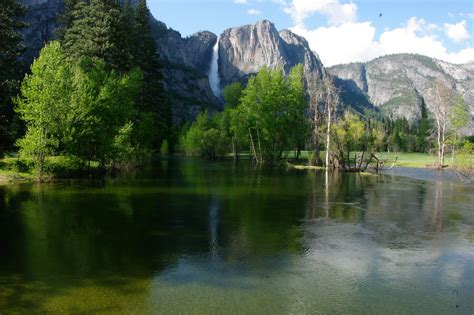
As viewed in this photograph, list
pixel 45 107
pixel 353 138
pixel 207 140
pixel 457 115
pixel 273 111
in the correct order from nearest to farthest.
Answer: pixel 45 107 < pixel 353 138 < pixel 457 115 < pixel 273 111 < pixel 207 140

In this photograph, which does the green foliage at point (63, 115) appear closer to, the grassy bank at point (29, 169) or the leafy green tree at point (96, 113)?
the leafy green tree at point (96, 113)

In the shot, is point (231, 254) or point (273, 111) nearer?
point (231, 254)

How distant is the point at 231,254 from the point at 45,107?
1127 inches

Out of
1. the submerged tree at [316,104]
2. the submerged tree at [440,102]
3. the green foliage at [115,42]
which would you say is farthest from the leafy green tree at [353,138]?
the green foliage at [115,42]

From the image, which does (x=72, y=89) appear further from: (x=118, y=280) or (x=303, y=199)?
(x=118, y=280)

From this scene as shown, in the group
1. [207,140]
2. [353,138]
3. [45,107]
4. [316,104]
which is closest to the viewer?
[45,107]

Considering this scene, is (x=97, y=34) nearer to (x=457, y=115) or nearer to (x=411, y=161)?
(x=457, y=115)

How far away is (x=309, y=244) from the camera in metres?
17.3

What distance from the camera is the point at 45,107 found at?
37062 millimetres

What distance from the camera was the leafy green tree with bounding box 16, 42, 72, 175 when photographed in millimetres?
36531

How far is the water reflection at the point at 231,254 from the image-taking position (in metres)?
11.1

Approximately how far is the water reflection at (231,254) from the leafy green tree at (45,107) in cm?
852

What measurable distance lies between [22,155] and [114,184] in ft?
28.9

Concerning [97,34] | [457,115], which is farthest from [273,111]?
[97,34]
